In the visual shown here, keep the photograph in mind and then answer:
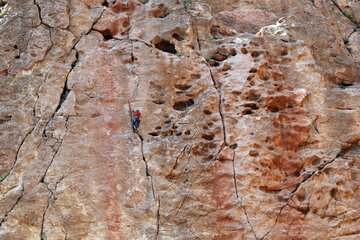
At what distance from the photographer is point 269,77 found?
10.6m

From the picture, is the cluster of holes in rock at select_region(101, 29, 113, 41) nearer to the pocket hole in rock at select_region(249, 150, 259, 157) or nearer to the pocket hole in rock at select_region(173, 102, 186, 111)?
the pocket hole in rock at select_region(173, 102, 186, 111)

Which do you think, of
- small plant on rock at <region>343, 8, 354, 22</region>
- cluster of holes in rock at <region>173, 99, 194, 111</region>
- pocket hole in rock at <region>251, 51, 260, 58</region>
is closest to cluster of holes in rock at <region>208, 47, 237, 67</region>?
pocket hole in rock at <region>251, 51, 260, 58</region>

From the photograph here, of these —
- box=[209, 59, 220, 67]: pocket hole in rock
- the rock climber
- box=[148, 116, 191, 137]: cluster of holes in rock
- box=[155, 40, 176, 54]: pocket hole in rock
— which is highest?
box=[155, 40, 176, 54]: pocket hole in rock

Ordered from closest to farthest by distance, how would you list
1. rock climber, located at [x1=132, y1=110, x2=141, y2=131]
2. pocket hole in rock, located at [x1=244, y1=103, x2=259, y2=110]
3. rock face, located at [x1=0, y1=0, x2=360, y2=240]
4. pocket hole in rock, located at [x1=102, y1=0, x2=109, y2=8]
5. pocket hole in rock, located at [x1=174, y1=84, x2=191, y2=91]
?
rock face, located at [x1=0, y1=0, x2=360, y2=240], rock climber, located at [x1=132, y1=110, x2=141, y2=131], pocket hole in rock, located at [x1=244, y1=103, x2=259, y2=110], pocket hole in rock, located at [x1=174, y1=84, x2=191, y2=91], pocket hole in rock, located at [x1=102, y1=0, x2=109, y2=8]

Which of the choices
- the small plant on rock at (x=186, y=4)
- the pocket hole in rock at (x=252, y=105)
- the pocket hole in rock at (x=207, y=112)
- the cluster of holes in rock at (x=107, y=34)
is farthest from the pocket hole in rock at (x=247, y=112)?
the cluster of holes in rock at (x=107, y=34)

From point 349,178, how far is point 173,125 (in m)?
4.33

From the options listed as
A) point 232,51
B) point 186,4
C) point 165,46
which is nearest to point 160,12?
point 186,4

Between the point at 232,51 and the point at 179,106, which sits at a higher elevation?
the point at 232,51

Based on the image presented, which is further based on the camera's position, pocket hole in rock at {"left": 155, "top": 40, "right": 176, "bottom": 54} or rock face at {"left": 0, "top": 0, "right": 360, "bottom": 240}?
pocket hole in rock at {"left": 155, "top": 40, "right": 176, "bottom": 54}

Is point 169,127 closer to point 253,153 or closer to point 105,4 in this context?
point 253,153

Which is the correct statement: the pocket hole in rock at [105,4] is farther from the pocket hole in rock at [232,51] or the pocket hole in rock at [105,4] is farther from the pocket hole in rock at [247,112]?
the pocket hole in rock at [247,112]

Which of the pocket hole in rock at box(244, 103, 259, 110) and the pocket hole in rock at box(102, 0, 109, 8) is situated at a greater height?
the pocket hole in rock at box(102, 0, 109, 8)

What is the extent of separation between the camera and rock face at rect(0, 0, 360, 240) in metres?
8.72

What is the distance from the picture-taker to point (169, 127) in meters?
9.77
